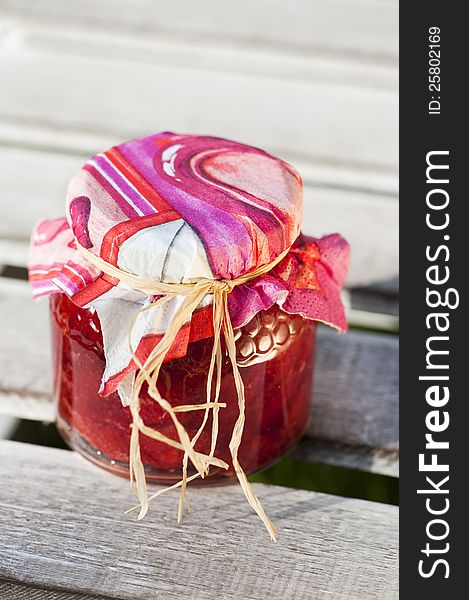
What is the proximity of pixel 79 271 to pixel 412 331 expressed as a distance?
1.26 feet

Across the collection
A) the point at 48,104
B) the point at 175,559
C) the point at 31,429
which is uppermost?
the point at 48,104

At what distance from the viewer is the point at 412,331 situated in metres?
1.00

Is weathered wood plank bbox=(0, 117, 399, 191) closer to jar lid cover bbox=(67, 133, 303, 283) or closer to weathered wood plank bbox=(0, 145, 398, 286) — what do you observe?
weathered wood plank bbox=(0, 145, 398, 286)

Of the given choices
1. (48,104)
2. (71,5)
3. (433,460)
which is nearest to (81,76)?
(48,104)

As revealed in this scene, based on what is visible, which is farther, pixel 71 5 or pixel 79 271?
pixel 71 5

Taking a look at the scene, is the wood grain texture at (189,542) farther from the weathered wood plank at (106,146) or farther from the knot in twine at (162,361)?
the weathered wood plank at (106,146)

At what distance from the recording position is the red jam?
2.68ft

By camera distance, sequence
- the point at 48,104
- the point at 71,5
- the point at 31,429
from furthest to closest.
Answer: the point at 71,5, the point at 48,104, the point at 31,429

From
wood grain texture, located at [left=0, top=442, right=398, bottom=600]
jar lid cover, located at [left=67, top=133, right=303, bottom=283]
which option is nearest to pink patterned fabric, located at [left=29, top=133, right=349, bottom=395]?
jar lid cover, located at [left=67, top=133, right=303, bottom=283]

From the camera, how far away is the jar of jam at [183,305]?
0.76m

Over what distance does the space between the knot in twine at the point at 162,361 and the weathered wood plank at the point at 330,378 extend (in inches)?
7.9

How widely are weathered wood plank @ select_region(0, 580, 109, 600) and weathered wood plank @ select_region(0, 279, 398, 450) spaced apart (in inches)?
9.3

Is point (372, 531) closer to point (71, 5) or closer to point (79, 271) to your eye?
point (79, 271)

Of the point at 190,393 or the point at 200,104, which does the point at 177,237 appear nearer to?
the point at 190,393
